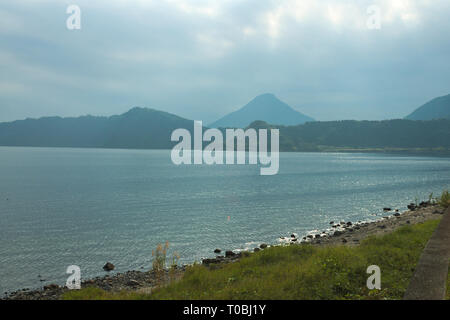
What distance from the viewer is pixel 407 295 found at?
11750mm

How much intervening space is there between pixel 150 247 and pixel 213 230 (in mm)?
9456

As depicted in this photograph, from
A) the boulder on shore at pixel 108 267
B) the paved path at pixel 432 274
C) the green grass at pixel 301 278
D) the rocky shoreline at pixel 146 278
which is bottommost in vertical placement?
the boulder on shore at pixel 108 267

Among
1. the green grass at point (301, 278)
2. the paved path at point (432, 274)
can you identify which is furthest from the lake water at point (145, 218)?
the paved path at point (432, 274)

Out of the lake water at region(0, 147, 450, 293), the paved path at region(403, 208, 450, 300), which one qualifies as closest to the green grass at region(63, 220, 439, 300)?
the paved path at region(403, 208, 450, 300)

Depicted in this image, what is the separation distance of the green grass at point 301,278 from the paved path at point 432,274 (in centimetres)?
68

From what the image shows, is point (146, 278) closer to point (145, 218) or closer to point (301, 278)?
point (301, 278)

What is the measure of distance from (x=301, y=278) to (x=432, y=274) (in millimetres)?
5052

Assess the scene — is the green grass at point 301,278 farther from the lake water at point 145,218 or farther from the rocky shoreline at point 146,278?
the lake water at point 145,218

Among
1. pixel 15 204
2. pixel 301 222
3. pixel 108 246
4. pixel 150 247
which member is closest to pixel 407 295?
pixel 150 247

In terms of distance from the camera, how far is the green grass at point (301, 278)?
43.2 feet

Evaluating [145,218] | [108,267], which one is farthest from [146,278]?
[145,218]

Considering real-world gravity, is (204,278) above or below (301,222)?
above

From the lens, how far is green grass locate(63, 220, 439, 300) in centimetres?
1316

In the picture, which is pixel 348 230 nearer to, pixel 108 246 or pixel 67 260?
pixel 108 246
